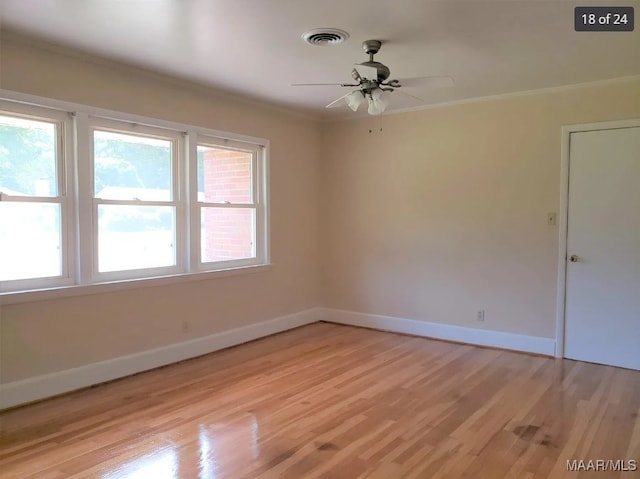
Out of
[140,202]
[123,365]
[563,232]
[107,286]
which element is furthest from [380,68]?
[123,365]

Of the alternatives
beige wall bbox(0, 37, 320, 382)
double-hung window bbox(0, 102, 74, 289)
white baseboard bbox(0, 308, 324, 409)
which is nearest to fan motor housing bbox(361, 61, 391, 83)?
beige wall bbox(0, 37, 320, 382)

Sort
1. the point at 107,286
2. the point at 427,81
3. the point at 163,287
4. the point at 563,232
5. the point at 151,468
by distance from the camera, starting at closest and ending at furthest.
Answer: the point at 151,468
the point at 427,81
the point at 107,286
the point at 163,287
the point at 563,232

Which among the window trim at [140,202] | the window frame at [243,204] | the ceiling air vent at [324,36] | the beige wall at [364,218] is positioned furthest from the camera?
the window frame at [243,204]

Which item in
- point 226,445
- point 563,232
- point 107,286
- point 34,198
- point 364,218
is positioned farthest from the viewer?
point 364,218

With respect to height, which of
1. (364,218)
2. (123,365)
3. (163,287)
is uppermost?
(364,218)

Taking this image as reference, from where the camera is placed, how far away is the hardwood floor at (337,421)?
7.99 ft

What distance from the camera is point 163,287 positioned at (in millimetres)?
4059

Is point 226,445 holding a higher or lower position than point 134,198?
lower

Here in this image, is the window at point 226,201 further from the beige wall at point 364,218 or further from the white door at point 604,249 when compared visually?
the white door at point 604,249

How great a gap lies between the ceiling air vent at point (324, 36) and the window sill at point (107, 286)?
2338mm

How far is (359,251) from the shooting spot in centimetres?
561

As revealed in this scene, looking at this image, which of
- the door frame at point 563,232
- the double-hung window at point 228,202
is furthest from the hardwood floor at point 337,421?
the double-hung window at point 228,202

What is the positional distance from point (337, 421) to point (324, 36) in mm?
2502

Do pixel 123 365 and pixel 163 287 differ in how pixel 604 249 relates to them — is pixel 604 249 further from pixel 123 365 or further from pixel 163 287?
pixel 123 365
